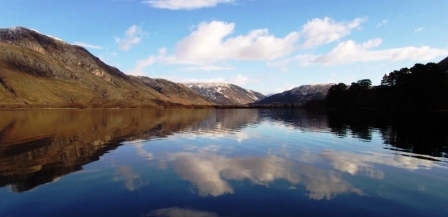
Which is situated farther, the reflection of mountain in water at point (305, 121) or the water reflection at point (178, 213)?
the reflection of mountain in water at point (305, 121)

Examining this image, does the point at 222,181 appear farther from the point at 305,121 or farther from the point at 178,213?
the point at 305,121

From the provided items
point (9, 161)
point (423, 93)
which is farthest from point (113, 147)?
point (423, 93)

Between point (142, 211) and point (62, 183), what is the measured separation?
9.81m

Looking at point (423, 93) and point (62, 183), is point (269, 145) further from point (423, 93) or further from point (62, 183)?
point (423, 93)

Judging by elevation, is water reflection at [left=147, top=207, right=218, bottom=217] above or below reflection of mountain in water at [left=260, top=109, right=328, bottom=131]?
above

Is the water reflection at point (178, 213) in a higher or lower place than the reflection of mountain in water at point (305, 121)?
higher

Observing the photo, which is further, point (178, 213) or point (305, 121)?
point (305, 121)

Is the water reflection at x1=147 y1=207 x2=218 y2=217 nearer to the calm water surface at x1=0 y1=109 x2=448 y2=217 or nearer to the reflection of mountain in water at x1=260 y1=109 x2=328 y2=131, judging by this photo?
the calm water surface at x1=0 y1=109 x2=448 y2=217

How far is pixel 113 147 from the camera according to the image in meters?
42.9

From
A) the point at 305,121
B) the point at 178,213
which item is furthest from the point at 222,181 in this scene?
the point at 305,121

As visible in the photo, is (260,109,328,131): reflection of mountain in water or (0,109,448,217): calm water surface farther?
(260,109,328,131): reflection of mountain in water

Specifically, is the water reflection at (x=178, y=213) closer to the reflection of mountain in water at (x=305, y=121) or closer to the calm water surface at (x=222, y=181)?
the calm water surface at (x=222, y=181)

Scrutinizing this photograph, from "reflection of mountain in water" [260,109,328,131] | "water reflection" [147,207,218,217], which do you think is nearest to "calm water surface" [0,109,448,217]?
"water reflection" [147,207,218,217]

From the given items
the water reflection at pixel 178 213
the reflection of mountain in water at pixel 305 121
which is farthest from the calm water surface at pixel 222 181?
the reflection of mountain in water at pixel 305 121
